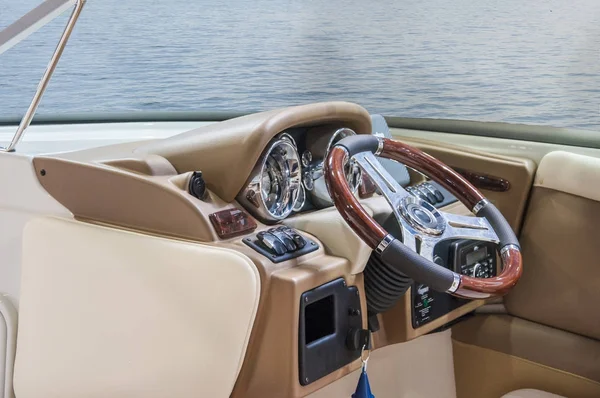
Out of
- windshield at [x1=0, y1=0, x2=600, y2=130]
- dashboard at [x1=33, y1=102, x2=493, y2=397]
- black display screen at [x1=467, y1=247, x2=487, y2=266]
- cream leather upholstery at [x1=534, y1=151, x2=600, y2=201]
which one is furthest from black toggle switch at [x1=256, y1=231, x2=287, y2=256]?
windshield at [x1=0, y1=0, x2=600, y2=130]

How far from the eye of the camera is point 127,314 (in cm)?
166

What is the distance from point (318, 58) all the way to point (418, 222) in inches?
70.2

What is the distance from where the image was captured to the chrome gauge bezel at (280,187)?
1.66 metres

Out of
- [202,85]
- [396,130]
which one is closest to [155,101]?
[202,85]

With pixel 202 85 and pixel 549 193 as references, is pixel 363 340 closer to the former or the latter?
pixel 549 193

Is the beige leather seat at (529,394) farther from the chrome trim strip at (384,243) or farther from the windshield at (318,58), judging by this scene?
the chrome trim strip at (384,243)

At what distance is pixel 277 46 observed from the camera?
319 cm

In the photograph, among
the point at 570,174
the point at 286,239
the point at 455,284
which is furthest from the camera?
the point at 570,174

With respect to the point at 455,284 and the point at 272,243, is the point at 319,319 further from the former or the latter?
the point at 455,284

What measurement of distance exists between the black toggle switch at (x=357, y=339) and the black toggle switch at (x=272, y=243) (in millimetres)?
234

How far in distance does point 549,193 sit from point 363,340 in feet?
3.03

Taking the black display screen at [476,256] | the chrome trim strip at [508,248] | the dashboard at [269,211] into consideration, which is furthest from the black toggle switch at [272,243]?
the black display screen at [476,256]

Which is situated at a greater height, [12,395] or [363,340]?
[363,340]

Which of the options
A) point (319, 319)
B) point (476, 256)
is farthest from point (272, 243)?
point (476, 256)
